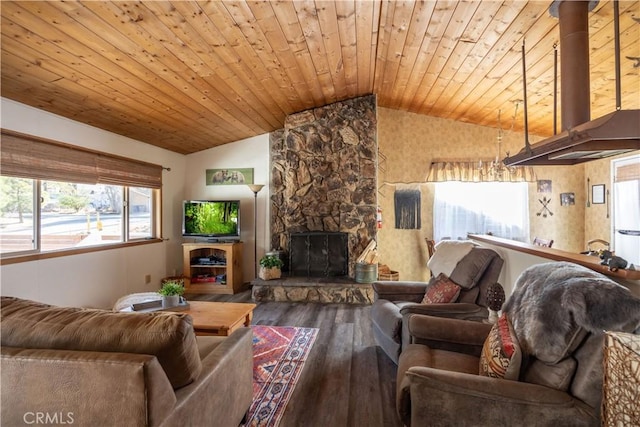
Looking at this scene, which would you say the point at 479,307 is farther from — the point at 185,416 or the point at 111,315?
the point at 111,315

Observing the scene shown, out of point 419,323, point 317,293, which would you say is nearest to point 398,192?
point 317,293

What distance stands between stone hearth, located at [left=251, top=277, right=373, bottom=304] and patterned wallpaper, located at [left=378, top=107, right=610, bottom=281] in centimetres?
113

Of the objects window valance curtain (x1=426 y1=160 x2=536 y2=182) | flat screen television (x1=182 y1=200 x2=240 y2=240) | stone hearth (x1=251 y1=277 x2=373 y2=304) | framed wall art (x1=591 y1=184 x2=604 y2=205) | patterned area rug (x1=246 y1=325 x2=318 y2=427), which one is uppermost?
window valance curtain (x1=426 y1=160 x2=536 y2=182)

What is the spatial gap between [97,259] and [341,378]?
3354 millimetres

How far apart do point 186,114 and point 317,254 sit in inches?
107

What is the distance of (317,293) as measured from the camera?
15.2ft

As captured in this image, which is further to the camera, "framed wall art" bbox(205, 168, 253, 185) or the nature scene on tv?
"framed wall art" bbox(205, 168, 253, 185)

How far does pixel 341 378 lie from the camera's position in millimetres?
2471

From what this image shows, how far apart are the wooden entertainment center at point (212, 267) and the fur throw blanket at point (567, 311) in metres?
4.30

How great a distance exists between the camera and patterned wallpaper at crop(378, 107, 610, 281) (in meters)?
5.33

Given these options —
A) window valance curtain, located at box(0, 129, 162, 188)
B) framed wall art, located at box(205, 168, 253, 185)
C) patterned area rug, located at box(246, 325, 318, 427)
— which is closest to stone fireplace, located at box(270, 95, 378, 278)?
framed wall art, located at box(205, 168, 253, 185)

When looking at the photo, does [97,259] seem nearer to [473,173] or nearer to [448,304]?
[448,304]

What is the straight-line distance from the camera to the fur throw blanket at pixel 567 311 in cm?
120

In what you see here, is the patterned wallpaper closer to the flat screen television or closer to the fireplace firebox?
the fireplace firebox
